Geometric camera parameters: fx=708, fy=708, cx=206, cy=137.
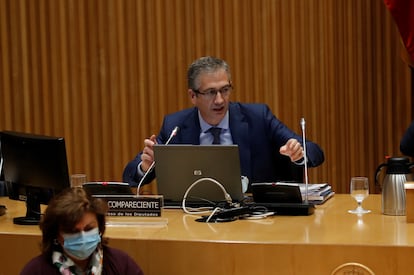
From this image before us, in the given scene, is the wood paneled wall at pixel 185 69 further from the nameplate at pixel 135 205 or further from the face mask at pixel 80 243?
the face mask at pixel 80 243

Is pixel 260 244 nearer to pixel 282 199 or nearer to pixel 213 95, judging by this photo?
pixel 282 199

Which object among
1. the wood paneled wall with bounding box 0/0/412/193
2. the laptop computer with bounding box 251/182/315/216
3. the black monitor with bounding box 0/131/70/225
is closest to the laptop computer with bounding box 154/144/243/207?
the laptop computer with bounding box 251/182/315/216

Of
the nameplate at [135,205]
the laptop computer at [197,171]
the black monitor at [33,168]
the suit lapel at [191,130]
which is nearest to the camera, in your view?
the nameplate at [135,205]

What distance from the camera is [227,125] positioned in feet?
12.9

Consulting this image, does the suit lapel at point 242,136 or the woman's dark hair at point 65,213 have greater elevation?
the suit lapel at point 242,136

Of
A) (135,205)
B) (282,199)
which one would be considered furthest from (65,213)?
(282,199)

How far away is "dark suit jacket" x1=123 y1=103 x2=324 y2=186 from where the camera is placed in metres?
3.91

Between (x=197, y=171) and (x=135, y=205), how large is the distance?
0.37m

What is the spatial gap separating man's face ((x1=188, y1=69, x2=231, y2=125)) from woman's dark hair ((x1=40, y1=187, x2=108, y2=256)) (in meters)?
1.49

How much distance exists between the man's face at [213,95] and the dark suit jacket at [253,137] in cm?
11

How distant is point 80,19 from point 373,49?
2162mm

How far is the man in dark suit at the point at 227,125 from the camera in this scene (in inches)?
151

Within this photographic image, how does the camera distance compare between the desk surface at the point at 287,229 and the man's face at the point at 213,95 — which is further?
the man's face at the point at 213,95

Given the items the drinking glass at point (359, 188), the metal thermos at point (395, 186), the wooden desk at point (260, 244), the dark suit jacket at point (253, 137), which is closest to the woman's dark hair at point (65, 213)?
the wooden desk at point (260, 244)
